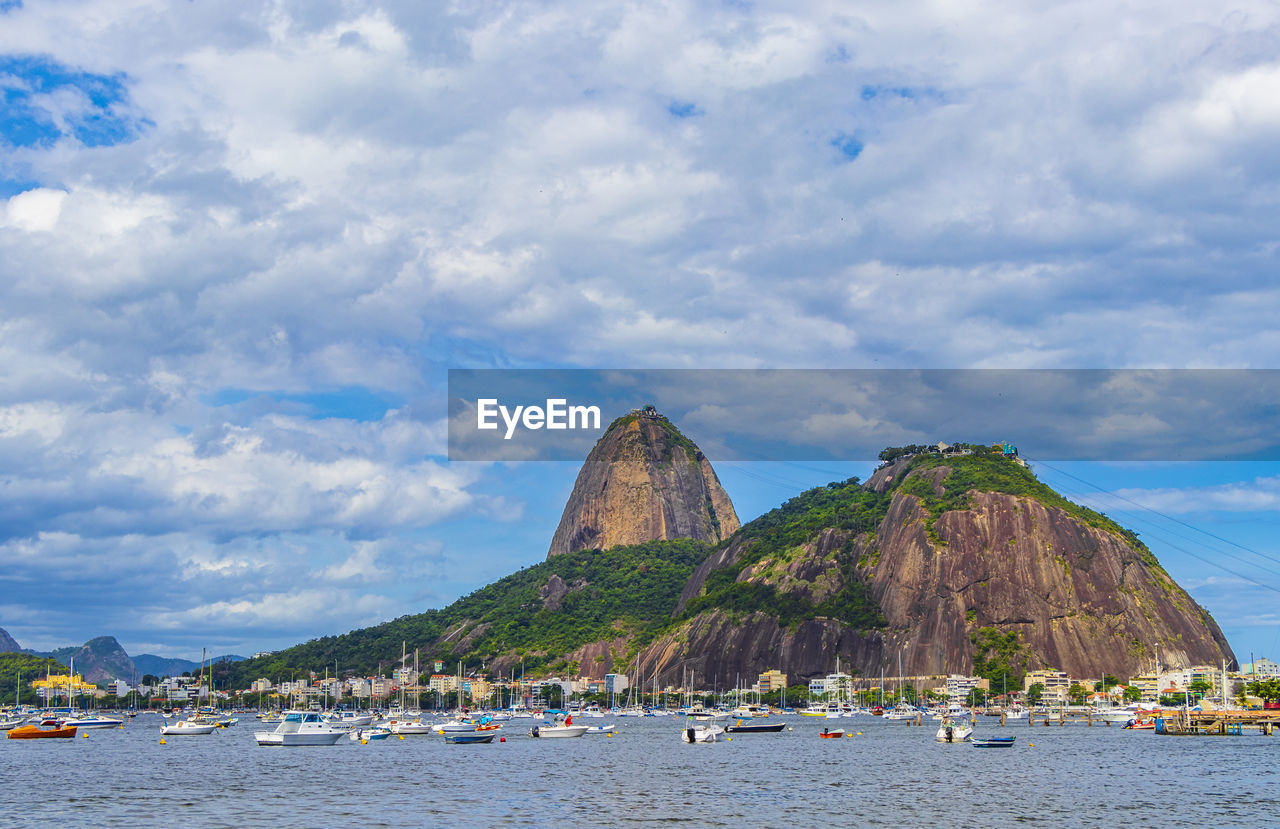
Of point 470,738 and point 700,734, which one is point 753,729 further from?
point 470,738

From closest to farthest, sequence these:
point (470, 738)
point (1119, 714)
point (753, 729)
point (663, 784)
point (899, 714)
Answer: point (663, 784) → point (470, 738) → point (753, 729) → point (1119, 714) → point (899, 714)

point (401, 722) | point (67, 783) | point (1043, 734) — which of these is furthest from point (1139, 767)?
point (401, 722)

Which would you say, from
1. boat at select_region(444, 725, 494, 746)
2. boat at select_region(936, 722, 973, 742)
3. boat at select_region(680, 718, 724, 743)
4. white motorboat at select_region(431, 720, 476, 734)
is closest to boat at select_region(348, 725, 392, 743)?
white motorboat at select_region(431, 720, 476, 734)

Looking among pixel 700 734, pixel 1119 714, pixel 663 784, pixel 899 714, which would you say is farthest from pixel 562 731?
pixel 1119 714

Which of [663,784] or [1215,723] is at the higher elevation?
[663,784]

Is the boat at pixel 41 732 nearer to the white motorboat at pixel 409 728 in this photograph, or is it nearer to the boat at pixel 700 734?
the white motorboat at pixel 409 728

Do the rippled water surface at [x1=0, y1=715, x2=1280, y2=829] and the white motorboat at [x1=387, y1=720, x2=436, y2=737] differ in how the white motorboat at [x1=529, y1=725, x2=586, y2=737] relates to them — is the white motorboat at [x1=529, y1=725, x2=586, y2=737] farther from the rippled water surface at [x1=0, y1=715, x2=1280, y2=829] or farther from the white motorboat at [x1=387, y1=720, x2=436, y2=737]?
the white motorboat at [x1=387, y1=720, x2=436, y2=737]

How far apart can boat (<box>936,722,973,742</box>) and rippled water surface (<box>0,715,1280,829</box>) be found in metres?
1.47

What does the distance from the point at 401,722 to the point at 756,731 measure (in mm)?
44137

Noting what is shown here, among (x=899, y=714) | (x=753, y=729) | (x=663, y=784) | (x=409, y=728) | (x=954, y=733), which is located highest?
(x=663, y=784)

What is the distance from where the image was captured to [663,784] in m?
74.4

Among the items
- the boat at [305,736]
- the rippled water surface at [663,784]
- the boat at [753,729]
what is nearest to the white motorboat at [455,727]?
the rippled water surface at [663,784]

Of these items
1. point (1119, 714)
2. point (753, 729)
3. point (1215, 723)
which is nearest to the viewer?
point (1215, 723)

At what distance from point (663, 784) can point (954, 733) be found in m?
53.7
